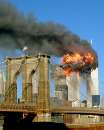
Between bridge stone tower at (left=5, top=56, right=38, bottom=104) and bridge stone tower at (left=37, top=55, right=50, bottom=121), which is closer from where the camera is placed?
bridge stone tower at (left=37, top=55, right=50, bottom=121)

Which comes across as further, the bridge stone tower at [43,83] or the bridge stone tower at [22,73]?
the bridge stone tower at [22,73]

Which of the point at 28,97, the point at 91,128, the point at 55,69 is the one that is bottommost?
the point at 91,128

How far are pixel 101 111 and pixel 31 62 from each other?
2120cm

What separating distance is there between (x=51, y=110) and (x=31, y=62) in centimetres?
1619

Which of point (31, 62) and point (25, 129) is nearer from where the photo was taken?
point (25, 129)

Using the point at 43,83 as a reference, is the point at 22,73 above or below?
above

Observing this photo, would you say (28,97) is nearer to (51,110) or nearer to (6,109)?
(51,110)

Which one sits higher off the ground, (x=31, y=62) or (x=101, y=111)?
(x=31, y=62)

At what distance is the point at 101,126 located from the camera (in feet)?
325

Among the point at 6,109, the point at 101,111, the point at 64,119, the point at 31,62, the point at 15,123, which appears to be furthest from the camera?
the point at 64,119

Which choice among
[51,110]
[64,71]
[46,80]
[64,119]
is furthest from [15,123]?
[64,119]

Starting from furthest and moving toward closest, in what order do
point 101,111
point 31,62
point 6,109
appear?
point 31,62
point 101,111
point 6,109

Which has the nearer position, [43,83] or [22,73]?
[43,83]

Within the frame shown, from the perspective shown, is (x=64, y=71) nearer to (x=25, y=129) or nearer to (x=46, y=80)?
(x=46, y=80)
